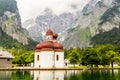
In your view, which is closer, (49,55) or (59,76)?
(59,76)

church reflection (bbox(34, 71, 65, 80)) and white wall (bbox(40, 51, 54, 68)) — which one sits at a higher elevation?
white wall (bbox(40, 51, 54, 68))

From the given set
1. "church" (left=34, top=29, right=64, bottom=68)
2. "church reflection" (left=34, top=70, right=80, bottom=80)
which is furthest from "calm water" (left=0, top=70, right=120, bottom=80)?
"church" (left=34, top=29, right=64, bottom=68)

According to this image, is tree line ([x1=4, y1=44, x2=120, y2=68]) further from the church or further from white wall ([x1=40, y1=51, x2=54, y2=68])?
white wall ([x1=40, y1=51, x2=54, y2=68])

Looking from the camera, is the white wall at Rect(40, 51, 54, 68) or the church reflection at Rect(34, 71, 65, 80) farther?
the white wall at Rect(40, 51, 54, 68)

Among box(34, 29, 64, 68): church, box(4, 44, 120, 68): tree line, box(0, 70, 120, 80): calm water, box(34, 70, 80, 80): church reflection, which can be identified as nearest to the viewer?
box(0, 70, 120, 80): calm water

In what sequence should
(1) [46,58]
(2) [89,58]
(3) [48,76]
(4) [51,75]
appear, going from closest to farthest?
(3) [48,76]
(4) [51,75]
(2) [89,58]
(1) [46,58]

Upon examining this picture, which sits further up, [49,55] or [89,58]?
[49,55]

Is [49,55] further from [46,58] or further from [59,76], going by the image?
[59,76]

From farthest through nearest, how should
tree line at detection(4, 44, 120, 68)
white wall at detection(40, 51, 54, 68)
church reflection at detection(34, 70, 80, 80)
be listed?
white wall at detection(40, 51, 54, 68) → tree line at detection(4, 44, 120, 68) → church reflection at detection(34, 70, 80, 80)

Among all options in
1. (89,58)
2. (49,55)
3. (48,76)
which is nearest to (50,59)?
(49,55)

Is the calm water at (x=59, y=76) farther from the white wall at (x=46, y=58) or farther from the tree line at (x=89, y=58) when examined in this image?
the white wall at (x=46, y=58)

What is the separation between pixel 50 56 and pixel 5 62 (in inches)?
686

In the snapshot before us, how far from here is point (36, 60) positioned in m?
121

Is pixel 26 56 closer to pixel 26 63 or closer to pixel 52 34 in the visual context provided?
pixel 26 63
